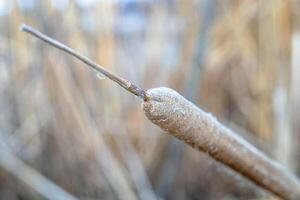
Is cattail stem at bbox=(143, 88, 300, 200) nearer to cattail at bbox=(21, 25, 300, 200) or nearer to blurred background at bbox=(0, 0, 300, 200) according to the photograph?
cattail at bbox=(21, 25, 300, 200)

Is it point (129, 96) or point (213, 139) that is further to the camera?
point (129, 96)

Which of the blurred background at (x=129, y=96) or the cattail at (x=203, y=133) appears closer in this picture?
the cattail at (x=203, y=133)

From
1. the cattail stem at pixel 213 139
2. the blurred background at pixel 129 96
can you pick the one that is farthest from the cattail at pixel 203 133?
the blurred background at pixel 129 96

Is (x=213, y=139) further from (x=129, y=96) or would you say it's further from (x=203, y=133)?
(x=129, y=96)

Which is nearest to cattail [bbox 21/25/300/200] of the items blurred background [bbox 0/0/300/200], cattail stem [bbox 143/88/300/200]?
cattail stem [bbox 143/88/300/200]

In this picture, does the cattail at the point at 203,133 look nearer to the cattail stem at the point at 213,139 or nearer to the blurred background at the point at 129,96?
the cattail stem at the point at 213,139

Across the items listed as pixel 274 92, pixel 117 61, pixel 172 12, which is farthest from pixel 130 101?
pixel 274 92

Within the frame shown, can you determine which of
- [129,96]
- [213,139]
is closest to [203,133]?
[213,139]

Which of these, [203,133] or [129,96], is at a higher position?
[203,133]
